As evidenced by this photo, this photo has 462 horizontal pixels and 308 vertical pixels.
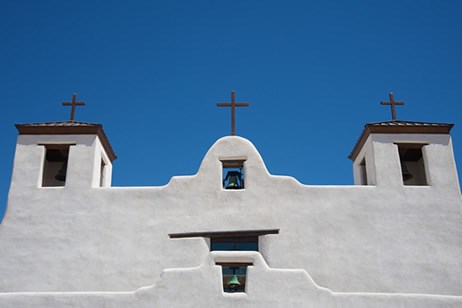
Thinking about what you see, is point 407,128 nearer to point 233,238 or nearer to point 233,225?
point 233,225

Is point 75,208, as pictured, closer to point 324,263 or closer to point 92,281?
point 92,281

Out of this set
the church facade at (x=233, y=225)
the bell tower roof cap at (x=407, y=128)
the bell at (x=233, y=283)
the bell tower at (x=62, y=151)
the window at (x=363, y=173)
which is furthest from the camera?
the window at (x=363, y=173)

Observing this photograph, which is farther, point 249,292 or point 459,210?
point 459,210

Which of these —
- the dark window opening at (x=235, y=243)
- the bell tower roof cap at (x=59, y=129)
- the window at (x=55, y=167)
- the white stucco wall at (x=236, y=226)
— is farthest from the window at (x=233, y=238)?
the window at (x=55, y=167)

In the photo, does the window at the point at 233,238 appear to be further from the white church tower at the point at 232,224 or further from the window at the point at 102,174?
the window at the point at 102,174

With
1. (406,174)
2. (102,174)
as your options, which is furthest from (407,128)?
(102,174)

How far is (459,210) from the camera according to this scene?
1591cm

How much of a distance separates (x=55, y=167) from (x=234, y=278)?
7068 mm

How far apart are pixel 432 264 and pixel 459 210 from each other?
1756 millimetres

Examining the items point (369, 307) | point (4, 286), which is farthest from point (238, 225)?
point (4, 286)

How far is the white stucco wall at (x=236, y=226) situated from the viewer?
1509 cm

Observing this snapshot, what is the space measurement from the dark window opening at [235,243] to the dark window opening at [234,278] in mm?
927

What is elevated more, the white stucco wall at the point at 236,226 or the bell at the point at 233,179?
the bell at the point at 233,179

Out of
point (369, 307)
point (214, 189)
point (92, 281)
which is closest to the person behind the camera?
point (369, 307)
